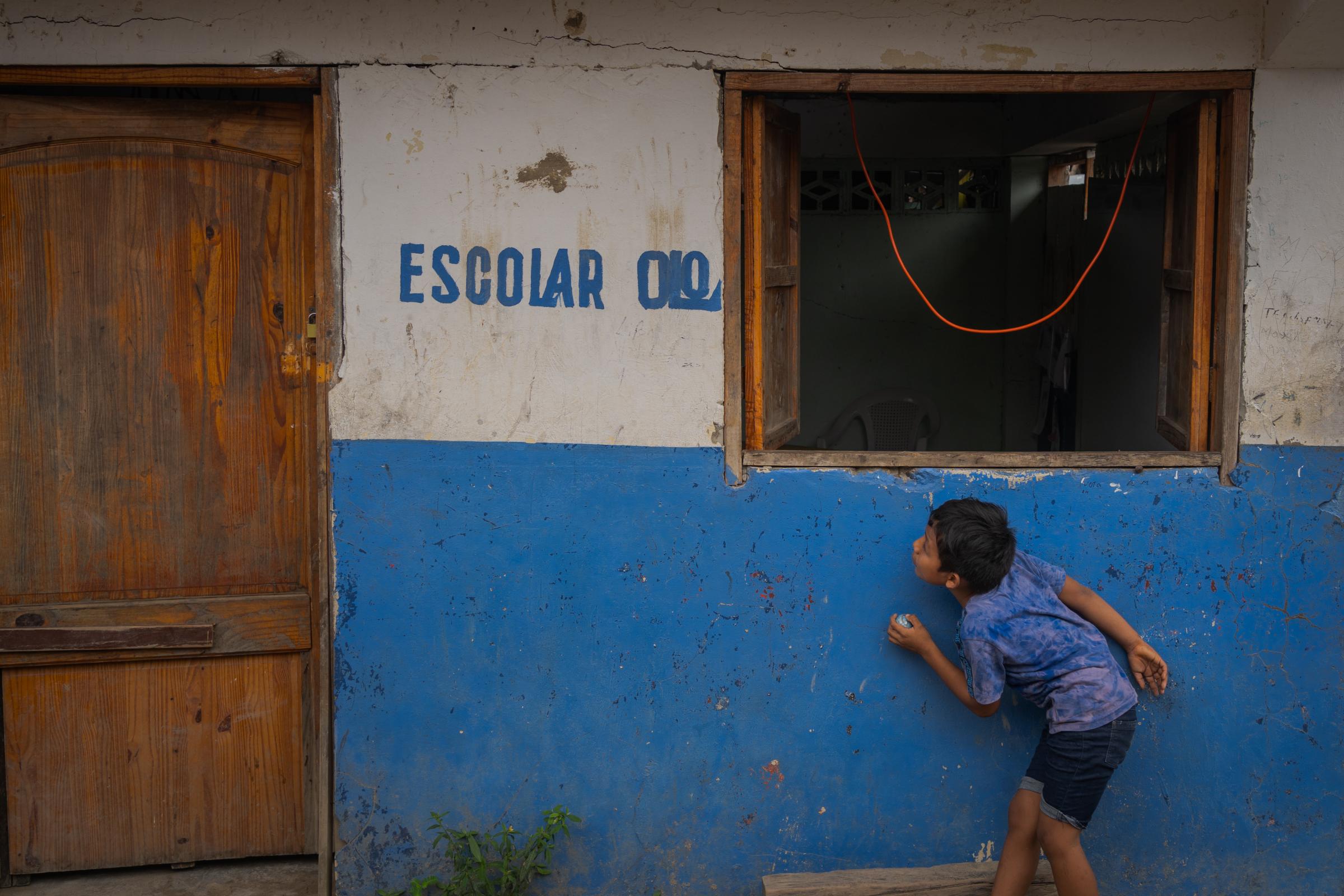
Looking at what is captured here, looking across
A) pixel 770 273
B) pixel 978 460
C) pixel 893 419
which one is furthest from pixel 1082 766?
pixel 893 419

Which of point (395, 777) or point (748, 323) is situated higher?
point (748, 323)

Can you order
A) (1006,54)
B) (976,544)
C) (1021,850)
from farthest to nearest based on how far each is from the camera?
(1006,54) < (1021,850) < (976,544)

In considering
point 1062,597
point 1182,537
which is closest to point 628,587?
point 1062,597

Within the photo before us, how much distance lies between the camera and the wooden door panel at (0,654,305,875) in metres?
3.22

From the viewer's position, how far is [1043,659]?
2.84m

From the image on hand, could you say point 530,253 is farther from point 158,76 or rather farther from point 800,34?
point 158,76

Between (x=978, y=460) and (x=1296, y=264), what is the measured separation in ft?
3.45

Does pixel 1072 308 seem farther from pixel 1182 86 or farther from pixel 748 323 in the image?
pixel 748 323

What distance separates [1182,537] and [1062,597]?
0.43m

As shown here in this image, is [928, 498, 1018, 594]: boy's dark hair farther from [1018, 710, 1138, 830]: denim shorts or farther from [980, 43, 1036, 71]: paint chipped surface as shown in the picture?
[980, 43, 1036, 71]: paint chipped surface

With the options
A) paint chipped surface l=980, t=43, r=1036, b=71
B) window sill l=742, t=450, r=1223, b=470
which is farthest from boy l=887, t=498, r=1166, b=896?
paint chipped surface l=980, t=43, r=1036, b=71

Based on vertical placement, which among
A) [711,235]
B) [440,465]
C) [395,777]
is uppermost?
[711,235]

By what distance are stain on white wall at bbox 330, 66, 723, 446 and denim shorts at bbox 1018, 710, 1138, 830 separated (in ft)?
A: 4.18

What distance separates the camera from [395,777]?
Answer: 3166 mm
